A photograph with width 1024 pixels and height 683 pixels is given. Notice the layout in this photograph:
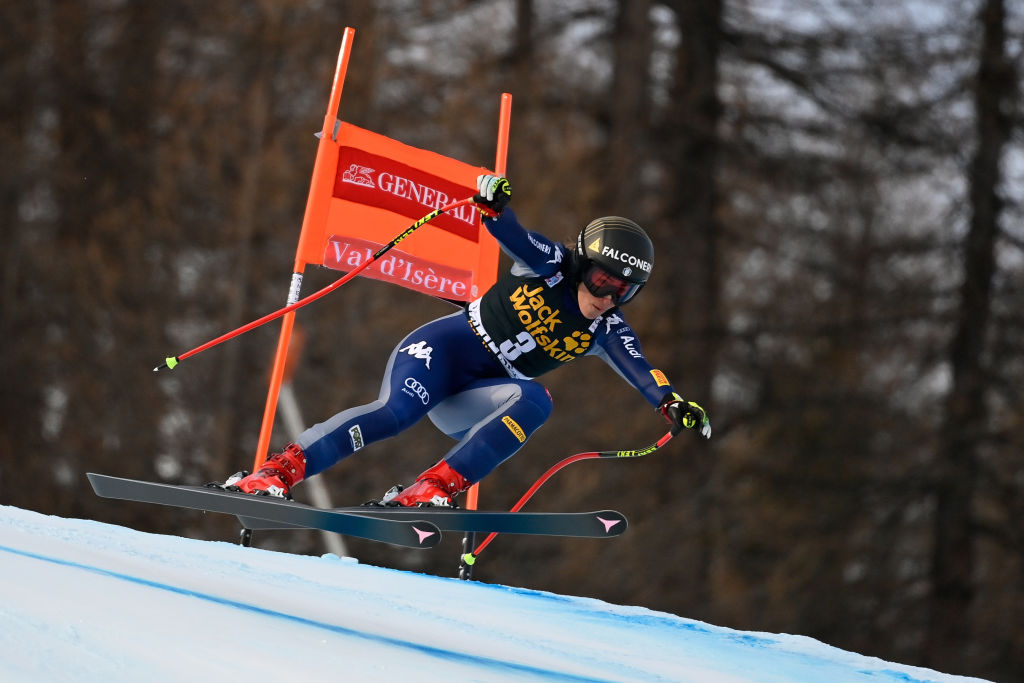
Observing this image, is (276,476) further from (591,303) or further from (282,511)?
(591,303)

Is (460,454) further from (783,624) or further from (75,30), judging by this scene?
(75,30)

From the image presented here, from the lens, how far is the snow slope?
2.57m

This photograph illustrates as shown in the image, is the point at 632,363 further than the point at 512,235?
Yes

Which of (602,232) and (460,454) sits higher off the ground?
(602,232)

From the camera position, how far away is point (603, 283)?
4.30 meters

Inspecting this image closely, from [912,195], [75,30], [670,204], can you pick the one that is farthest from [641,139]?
[75,30]

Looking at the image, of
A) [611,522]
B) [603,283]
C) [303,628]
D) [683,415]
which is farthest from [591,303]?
[303,628]

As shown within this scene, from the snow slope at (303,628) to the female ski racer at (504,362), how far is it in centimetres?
42

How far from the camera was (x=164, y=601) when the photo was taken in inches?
121

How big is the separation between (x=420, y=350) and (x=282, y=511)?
0.94m

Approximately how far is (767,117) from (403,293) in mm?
4413

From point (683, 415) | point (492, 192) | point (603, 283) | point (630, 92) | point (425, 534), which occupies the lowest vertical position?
point (425, 534)

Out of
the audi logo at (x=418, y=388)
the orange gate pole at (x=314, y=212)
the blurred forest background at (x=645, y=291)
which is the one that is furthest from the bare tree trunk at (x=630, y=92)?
the audi logo at (x=418, y=388)

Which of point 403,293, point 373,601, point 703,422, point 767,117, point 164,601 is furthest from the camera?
point 767,117
